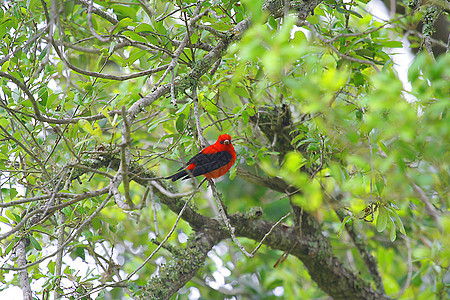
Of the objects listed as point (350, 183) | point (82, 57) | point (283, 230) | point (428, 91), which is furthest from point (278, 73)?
point (82, 57)

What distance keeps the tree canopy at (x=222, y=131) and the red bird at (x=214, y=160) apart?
0.14m

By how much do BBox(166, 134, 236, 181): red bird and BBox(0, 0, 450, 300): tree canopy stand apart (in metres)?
0.14

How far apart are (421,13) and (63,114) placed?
2.69 m

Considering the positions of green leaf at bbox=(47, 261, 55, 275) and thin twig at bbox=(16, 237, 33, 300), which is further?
green leaf at bbox=(47, 261, 55, 275)

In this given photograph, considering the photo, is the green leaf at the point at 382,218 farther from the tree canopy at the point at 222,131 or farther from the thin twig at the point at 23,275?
the thin twig at the point at 23,275

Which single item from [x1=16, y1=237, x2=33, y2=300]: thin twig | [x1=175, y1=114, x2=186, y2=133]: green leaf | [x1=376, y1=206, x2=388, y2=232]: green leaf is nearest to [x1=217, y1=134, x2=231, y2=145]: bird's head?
[x1=175, y1=114, x2=186, y2=133]: green leaf

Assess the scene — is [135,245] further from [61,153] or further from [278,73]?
[278,73]

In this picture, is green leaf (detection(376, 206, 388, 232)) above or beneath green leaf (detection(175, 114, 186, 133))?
beneath

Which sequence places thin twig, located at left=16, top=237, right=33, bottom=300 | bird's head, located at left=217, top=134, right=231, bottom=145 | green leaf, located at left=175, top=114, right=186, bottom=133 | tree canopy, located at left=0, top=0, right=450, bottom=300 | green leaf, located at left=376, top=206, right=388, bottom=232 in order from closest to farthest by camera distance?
tree canopy, located at left=0, top=0, right=450, bottom=300 → green leaf, located at left=376, top=206, right=388, bottom=232 → thin twig, located at left=16, top=237, right=33, bottom=300 → green leaf, located at left=175, top=114, right=186, bottom=133 → bird's head, located at left=217, top=134, right=231, bottom=145

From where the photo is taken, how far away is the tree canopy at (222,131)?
1629 millimetres

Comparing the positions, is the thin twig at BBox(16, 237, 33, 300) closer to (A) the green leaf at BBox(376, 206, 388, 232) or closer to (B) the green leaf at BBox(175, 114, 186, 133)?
(B) the green leaf at BBox(175, 114, 186, 133)

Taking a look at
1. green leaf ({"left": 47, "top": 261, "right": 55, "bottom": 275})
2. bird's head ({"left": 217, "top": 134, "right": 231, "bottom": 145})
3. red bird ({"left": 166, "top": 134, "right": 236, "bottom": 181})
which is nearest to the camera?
green leaf ({"left": 47, "top": 261, "right": 55, "bottom": 275})

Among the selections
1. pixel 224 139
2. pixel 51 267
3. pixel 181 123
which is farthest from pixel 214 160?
pixel 51 267

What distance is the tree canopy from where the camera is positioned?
5.34 ft
